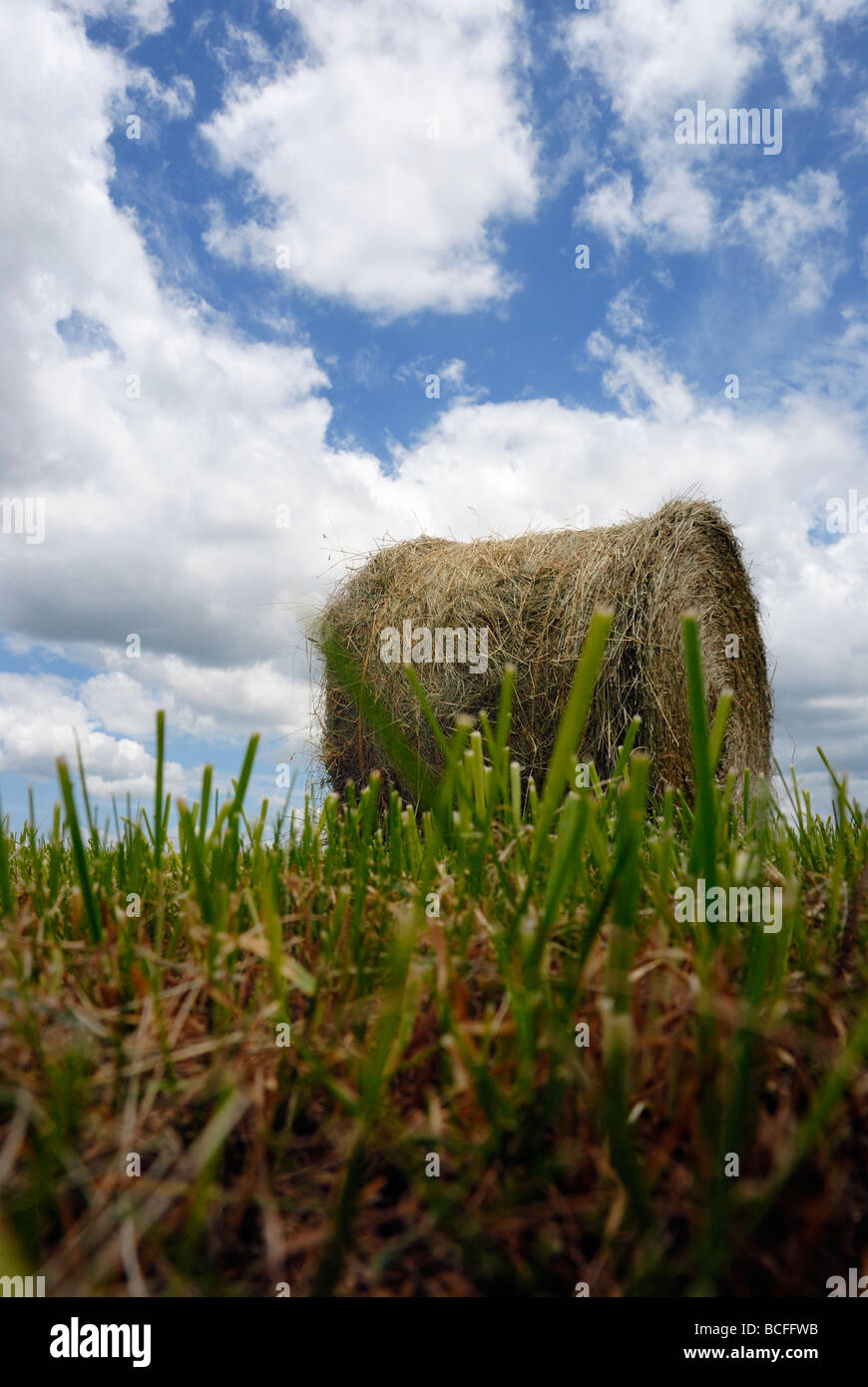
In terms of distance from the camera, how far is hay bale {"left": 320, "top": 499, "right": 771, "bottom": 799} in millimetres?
6137

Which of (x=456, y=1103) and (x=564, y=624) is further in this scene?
(x=564, y=624)

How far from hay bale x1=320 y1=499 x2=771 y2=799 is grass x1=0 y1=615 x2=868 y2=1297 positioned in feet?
14.5

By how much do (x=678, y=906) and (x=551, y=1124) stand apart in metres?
0.55

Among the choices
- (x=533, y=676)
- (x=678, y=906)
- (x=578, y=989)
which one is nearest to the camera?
(x=578, y=989)

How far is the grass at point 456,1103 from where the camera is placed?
0.78 m

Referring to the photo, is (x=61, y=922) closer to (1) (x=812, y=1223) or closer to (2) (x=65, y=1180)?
(2) (x=65, y=1180)

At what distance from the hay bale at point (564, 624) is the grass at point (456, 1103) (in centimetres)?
443

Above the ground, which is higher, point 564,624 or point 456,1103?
point 564,624

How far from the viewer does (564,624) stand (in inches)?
244

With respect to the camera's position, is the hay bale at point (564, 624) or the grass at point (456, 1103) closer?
the grass at point (456, 1103)

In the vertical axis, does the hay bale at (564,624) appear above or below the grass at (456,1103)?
above

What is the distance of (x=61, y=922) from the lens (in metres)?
1.68

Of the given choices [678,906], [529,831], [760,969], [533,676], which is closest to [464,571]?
[533,676]

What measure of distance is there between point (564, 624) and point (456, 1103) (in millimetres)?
5427
